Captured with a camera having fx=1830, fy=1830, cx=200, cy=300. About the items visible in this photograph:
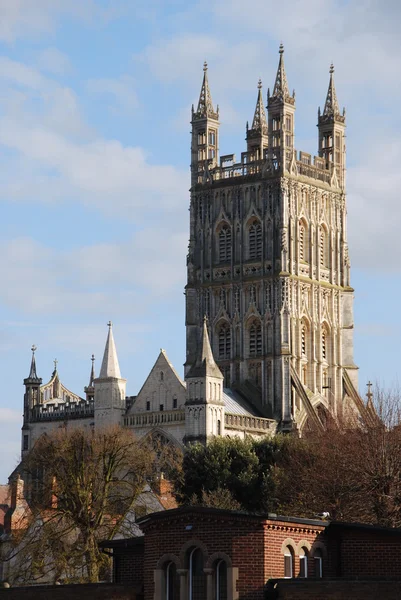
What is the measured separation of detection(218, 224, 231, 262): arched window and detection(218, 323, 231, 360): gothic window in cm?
428

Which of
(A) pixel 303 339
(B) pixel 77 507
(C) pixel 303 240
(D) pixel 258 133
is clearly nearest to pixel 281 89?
(D) pixel 258 133

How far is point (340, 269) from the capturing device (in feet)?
376

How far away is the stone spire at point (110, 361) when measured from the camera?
10850 cm

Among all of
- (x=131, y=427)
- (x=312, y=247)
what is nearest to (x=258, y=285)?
(x=312, y=247)

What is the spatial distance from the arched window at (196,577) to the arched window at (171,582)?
0.51 m

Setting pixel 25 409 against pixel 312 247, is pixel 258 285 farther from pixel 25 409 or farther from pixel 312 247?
pixel 25 409

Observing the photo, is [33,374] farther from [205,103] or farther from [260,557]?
[260,557]

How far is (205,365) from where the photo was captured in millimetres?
102625

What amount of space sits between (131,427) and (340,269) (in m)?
17.4

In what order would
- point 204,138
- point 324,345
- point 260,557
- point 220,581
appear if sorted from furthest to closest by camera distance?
point 204,138 → point 324,345 → point 220,581 → point 260,557

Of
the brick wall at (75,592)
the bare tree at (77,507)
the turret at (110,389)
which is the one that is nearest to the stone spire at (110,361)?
the turret at (110,389)

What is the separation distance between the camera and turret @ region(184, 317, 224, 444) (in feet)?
335

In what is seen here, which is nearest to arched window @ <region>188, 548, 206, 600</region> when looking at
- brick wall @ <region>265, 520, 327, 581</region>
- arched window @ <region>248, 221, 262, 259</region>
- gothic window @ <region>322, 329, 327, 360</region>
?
brick wall @ <region>265, 520, 327, 581</region>

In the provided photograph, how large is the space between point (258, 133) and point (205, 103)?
4.23m
